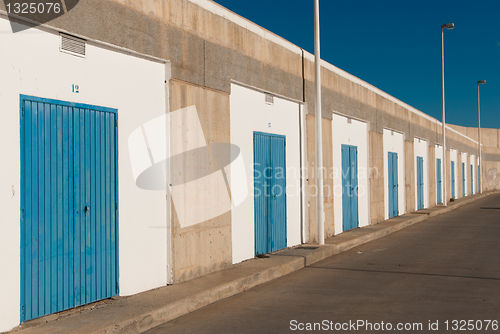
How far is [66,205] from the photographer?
629 centimetres

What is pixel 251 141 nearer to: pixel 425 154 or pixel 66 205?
pixel 66 205

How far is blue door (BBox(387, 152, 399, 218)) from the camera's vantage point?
67.1 ft

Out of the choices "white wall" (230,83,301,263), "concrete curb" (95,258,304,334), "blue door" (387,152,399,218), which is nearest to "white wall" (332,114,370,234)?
"white wall" (230,83,301,263)

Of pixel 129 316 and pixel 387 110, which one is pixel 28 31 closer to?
pixel 129 316

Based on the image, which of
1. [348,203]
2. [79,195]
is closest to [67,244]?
[79,195]

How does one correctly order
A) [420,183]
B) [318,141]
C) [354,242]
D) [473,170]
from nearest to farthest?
[318,141] < [354,242] < [420,183] < [473,170]

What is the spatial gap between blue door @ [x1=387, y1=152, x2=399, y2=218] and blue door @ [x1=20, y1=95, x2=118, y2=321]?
1547cm

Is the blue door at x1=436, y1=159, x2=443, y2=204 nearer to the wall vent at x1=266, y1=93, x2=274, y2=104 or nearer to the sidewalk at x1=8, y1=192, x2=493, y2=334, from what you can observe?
the sidewalk at x1=8, y1=192, x2=493, y2=334

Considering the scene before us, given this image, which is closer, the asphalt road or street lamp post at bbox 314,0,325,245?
the asphalt road

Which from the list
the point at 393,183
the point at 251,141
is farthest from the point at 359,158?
the point at 251,141

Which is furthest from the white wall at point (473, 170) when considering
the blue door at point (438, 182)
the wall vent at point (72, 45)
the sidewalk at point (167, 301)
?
the wall vent at point (72, 45)

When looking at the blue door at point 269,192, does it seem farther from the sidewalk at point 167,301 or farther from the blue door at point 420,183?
the blue door at point 420,183

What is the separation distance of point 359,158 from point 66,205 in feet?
41.9

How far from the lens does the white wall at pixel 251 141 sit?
396 inches
